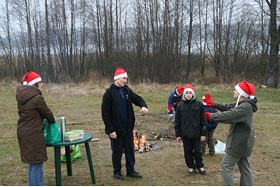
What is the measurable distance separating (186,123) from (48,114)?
2333mm

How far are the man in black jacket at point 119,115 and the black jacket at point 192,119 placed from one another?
2.42ft

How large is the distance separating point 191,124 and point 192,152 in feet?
1.90

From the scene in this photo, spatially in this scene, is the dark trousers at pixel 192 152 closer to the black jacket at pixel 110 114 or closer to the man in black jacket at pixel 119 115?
the man in black jacket at pixel 119 115

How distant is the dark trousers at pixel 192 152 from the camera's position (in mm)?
5261

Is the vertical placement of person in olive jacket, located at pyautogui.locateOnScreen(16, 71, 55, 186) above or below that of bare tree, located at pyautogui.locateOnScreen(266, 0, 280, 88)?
below

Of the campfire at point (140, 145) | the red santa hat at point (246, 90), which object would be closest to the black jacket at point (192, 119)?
the red santa hat at point (246, 90)

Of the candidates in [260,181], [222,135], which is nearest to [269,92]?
[222,135]

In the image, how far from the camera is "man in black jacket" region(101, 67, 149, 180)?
485cm

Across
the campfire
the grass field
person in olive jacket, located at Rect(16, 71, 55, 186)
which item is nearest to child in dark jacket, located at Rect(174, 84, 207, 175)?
the grass field

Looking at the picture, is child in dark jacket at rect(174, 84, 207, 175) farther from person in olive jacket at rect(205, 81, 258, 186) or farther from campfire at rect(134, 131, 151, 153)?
campfire at rect(134, 131, 151, 153)

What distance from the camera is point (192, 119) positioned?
5.17 meters

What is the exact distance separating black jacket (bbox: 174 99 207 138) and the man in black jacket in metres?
0.74

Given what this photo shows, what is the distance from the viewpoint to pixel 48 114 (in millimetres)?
4121

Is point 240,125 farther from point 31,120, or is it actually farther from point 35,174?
point 35,174
